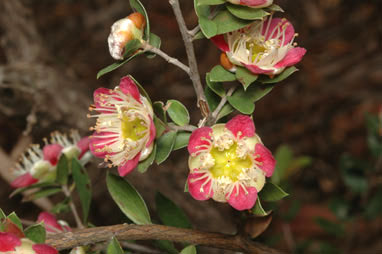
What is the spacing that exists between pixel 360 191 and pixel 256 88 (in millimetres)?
869

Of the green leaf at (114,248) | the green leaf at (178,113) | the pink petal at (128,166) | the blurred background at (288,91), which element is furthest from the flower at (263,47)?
the blurred background at (288,91)

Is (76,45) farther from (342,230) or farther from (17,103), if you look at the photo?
(342,230)

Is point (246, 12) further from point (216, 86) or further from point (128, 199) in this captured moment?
point (128, 199)

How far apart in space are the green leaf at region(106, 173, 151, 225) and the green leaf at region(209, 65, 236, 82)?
0.89 feet

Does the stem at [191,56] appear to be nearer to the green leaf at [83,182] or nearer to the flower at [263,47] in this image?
the flower at [263,47]

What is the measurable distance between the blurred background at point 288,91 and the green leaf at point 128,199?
721 millimetres

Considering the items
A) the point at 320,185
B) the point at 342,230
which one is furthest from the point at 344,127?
the point at 342,230

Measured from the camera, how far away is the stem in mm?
737

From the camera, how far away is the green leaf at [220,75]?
76 cm

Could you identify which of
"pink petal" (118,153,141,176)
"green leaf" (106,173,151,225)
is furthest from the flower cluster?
"pink petal" (118,153,141,176)

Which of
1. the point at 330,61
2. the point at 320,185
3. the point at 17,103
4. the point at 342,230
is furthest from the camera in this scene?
the point at 330,61

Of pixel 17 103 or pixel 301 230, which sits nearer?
pixel 17 103

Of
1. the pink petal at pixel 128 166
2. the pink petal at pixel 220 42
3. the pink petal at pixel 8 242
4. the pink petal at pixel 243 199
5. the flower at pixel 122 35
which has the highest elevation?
the flower at pixel 122 35

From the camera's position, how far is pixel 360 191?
1.50 meters
